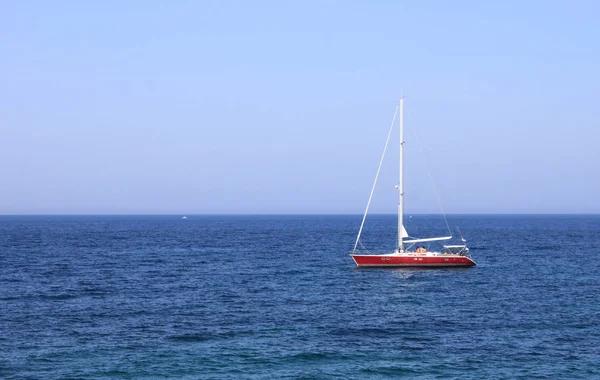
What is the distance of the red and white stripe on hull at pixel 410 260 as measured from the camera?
86.2 metres

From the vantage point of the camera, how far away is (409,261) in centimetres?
8644

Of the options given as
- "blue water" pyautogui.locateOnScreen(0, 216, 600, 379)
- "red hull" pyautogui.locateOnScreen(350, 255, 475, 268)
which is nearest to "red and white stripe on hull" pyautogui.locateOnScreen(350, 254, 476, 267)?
"red hull" pyautogui.locateOnScreen(350, 255, 475, 268)

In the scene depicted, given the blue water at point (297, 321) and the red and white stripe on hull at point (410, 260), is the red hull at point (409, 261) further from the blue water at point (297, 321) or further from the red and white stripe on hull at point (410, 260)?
the blue water at point (297, 321)

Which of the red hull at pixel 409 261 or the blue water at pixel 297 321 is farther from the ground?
the red hull at pixel 409 261

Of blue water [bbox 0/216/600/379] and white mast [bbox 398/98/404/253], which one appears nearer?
blue water [bbox 0/216/600/379]

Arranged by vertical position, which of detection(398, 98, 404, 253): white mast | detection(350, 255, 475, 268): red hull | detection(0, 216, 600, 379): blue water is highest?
detection(398, 98, 404, 253): white mast

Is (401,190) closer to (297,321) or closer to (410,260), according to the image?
(410,260)

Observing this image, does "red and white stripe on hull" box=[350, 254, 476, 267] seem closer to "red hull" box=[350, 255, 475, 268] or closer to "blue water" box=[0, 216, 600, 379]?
"red hull" box=[350, 255, 475, 268]

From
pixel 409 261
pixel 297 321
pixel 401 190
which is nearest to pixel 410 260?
pixel 409 261

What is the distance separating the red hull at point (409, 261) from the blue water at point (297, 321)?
1.38 m

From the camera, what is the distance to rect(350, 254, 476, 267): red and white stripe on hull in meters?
86.2

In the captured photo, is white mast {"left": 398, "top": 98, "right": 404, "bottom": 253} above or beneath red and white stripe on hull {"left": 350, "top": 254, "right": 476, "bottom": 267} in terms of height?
above

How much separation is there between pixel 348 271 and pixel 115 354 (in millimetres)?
Result: 49331

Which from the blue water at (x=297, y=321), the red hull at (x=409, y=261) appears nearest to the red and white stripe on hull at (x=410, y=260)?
the red hull at (x=409, y=261)
